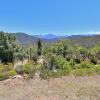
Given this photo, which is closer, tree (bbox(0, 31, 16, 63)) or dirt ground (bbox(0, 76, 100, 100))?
dirt ground (bbox(0, 76, 100, 100))

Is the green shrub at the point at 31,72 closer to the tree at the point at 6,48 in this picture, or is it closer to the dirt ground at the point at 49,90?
the dirt ground at the point at 49,90

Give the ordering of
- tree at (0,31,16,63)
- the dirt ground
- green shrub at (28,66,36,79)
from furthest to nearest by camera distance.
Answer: tree at (0,31,16,63), green shrub at (28,66,36,79), the dirt ground

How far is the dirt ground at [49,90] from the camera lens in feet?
61.7

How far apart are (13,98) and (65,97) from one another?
3.59 m

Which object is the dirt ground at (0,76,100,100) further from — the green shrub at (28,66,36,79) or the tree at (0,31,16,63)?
the tree at (0,31,16,63)

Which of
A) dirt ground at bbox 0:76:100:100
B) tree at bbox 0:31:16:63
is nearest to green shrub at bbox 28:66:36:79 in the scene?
dirt ground at bbox 0:76:100:100

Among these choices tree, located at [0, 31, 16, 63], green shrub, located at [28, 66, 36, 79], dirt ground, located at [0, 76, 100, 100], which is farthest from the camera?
tree, located at [0, 31, 16, 63]

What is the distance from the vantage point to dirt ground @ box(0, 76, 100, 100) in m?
18.8

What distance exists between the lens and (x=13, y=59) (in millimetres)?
54844

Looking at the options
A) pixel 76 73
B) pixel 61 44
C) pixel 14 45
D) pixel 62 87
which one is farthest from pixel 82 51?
pixel 62 87

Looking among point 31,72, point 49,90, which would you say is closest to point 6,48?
point 31,72

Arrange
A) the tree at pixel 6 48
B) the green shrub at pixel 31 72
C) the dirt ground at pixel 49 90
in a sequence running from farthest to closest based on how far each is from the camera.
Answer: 1. the tree at pixel 6 48
2. the green shrub at pixel 31 72
3. the dirt ground at pixel 49 90

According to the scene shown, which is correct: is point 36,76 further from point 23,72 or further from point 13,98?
point 13,98

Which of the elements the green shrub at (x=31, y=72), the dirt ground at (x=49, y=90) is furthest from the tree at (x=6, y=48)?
the dirt ground at (x=49, y=90)
